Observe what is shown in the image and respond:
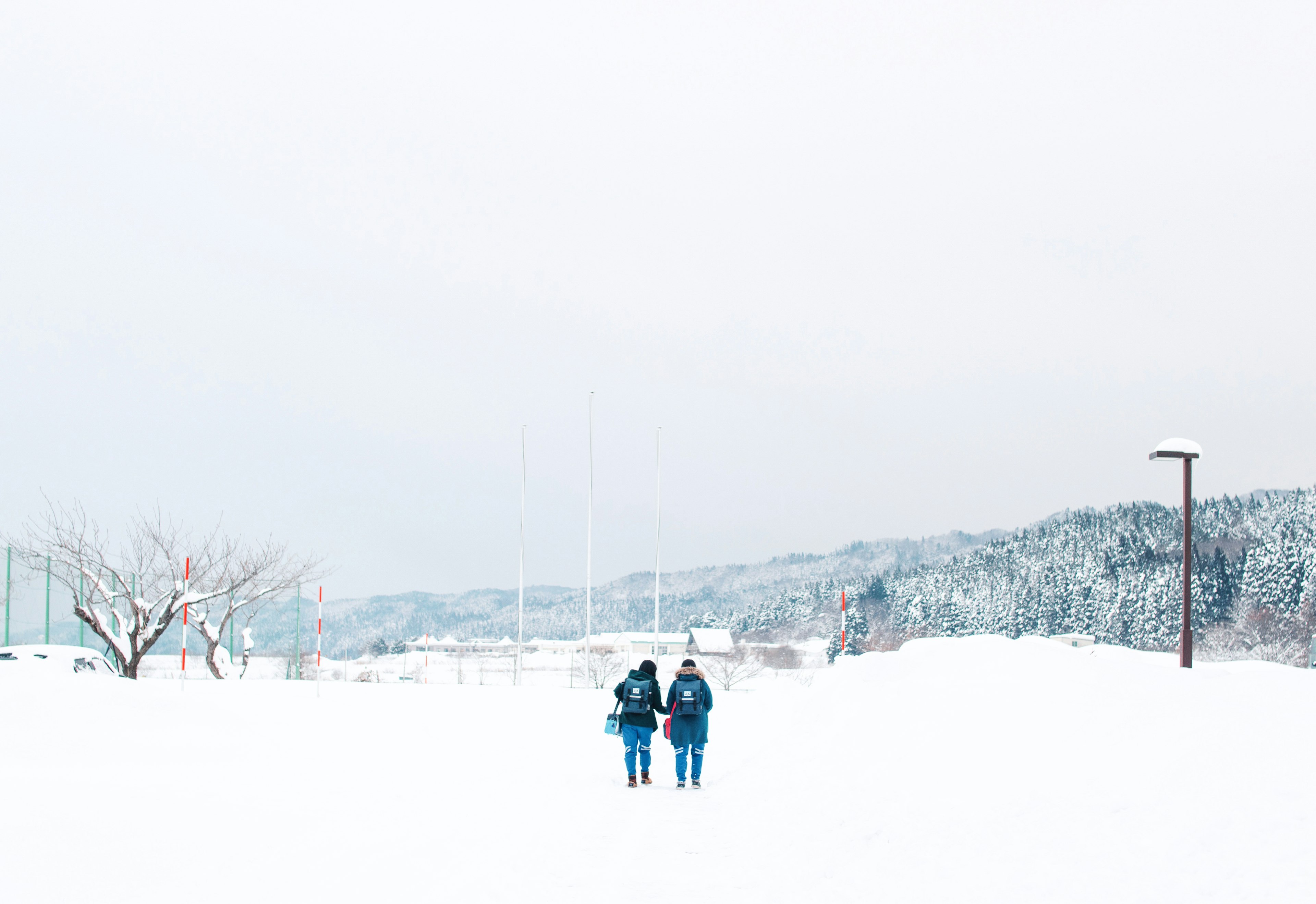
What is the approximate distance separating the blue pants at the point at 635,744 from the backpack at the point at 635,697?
19 centimetres

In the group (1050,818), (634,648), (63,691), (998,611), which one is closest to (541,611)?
(634,648)

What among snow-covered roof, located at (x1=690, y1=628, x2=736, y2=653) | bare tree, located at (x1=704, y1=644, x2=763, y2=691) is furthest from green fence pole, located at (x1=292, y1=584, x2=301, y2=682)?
snow-covered roof, located at (x1=690, y1=628, x2=736, y2=653)

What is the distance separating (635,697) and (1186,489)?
1517 centimetres

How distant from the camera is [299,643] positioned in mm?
35562

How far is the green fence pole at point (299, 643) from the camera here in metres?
34.3

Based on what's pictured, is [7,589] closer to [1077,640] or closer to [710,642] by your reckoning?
[1077,640]

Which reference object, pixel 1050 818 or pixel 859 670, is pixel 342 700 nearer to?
pixel 859 670

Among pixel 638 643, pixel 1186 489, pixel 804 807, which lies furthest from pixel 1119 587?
pixel 804 807

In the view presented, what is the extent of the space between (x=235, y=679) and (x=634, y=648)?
68.3 meters

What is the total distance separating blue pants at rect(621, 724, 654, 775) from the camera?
11430 mm

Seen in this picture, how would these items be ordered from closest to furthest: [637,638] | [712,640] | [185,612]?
[185,612] < [637,638] < [712,640]

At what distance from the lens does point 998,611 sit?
79.2 m

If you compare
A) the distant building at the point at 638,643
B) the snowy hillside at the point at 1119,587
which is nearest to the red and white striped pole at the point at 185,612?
the distant building at the point at 638,643

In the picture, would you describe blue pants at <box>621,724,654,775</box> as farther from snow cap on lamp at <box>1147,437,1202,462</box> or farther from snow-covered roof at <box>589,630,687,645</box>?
snow-covered roof at <box>589,630,687,645</box>
